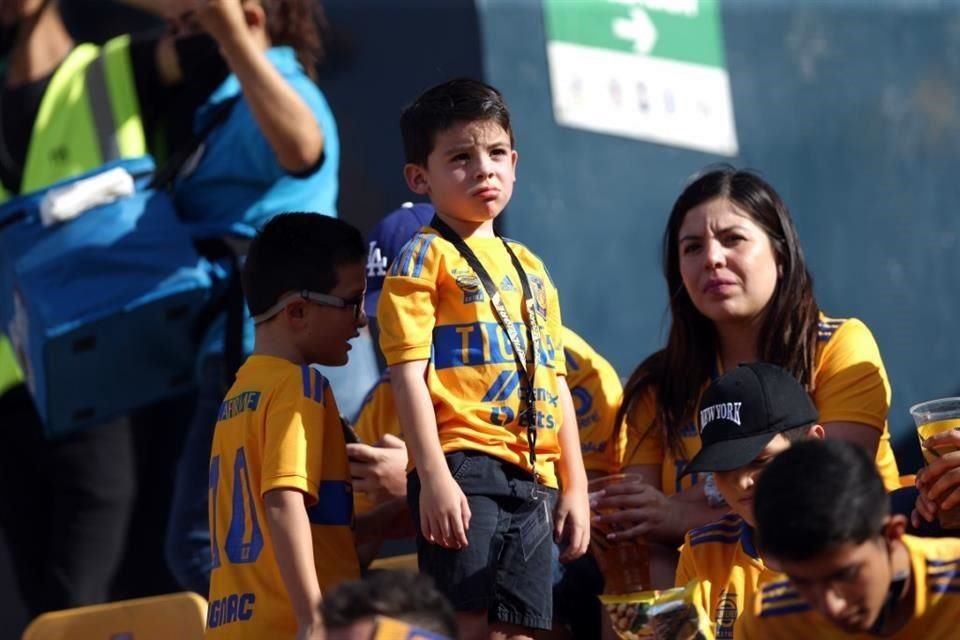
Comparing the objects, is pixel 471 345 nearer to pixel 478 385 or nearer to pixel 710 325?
pixel 478 385

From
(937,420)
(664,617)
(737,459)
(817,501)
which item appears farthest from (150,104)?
(817,501)

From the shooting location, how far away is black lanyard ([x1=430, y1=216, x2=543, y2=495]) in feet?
10.9

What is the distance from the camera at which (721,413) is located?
329 cm

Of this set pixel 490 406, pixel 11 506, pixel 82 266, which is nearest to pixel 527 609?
pixel 490 406

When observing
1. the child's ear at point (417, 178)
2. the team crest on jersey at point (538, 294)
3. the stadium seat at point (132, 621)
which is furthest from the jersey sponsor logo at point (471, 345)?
the stadium seat at point (132, 621)

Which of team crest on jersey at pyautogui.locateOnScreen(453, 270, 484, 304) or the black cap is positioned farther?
team crest on jersey at pyautogui.locateOnScreen(453, 270, 484, 304)

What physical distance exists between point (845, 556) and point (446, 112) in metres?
1.32

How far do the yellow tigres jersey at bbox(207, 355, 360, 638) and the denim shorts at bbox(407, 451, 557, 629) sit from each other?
176 mm

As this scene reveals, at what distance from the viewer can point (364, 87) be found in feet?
19.3

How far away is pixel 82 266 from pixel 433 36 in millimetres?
1705

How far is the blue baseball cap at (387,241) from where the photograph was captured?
3945 mm

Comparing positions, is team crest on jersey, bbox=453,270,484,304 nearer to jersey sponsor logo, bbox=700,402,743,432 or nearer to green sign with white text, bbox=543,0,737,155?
jersey sponsor logo, bbox=700,402,743,432

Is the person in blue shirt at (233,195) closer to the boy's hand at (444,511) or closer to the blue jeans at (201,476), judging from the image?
the blue jeans at (201,476)

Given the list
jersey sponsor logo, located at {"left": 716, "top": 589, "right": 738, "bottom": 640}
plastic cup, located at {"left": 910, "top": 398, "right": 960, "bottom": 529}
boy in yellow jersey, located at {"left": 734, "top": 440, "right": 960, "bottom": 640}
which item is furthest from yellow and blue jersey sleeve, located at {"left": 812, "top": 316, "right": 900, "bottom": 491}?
boy in yellow jersey, located at {"left": 734, "top": 440, "right": 960, "bottom": 640}
